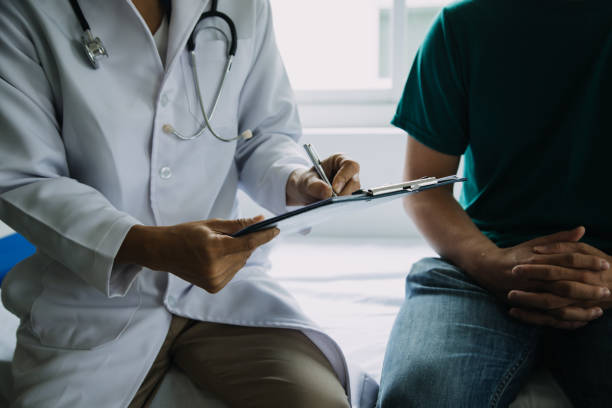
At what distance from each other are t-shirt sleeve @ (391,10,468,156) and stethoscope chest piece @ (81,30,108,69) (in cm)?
64

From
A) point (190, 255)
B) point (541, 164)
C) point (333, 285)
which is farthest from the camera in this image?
point (333, 285)

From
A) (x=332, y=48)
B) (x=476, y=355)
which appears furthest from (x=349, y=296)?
(x=332, y=48)

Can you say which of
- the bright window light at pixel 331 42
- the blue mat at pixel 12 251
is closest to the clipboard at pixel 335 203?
the blue mat at pixel 12 251

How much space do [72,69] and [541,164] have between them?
34.7 inches

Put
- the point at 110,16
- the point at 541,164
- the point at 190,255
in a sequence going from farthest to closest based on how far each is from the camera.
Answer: the point at 541,164 → the point at 110,16 → the point at 190,255

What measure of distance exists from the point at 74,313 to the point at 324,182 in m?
0.46

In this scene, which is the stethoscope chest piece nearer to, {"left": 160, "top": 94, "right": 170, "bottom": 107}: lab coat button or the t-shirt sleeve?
{"left": 160, "top": 94, "right": 170, "bottom": 107}: lab coat button

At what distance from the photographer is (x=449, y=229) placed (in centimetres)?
103

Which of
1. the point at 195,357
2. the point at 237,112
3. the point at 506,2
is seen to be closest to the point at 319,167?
the point at 237,112

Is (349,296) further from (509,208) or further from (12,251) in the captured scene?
(12,251)

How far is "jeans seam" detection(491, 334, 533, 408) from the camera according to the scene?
0.80 meters

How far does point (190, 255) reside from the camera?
71 cm

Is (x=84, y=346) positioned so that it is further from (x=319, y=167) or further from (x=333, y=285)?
(x=333, y=285)

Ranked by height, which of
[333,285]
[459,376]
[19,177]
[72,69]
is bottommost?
[333,285]
